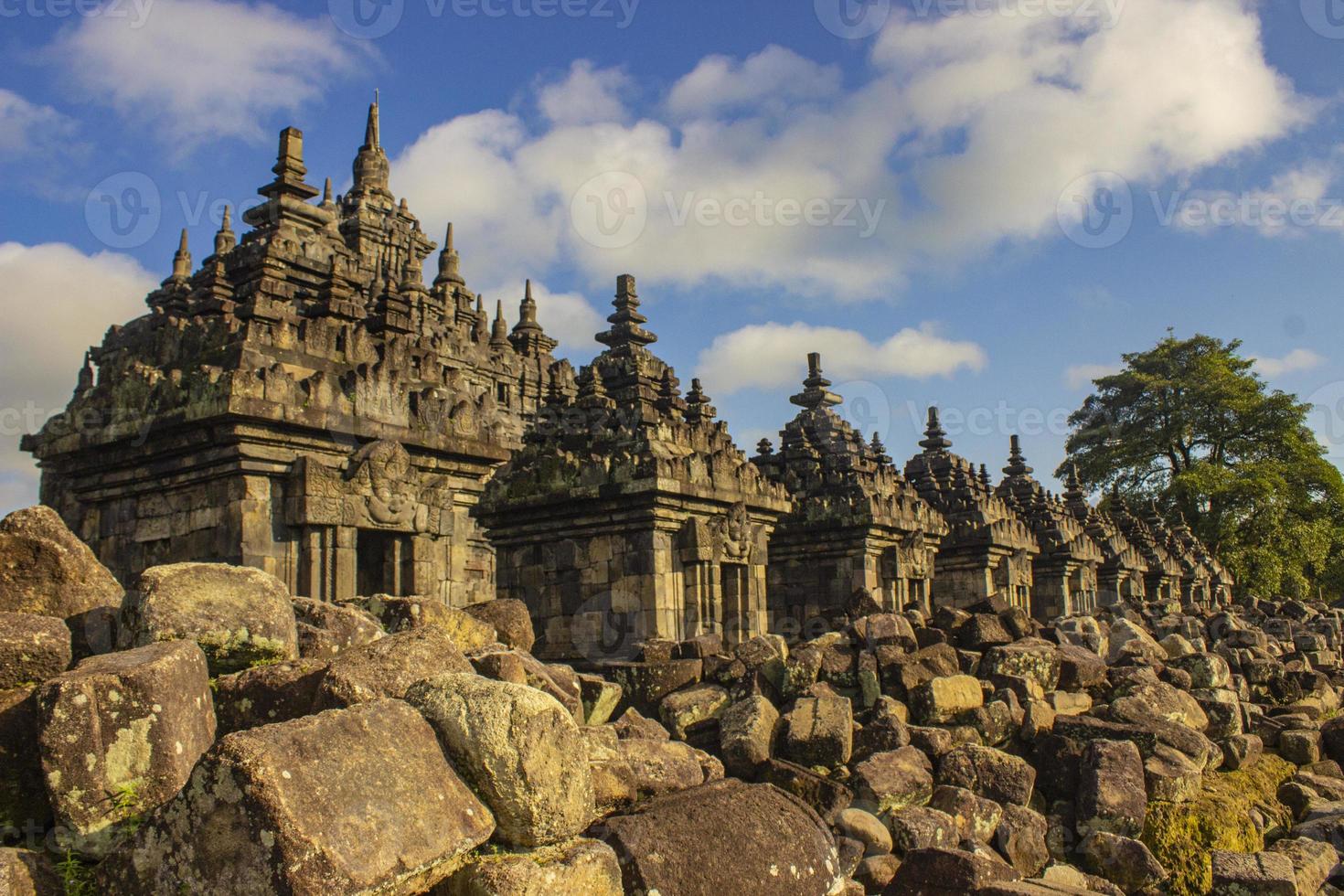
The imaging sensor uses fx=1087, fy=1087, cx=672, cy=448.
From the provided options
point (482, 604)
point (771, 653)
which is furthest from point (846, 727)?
point (482, 604)

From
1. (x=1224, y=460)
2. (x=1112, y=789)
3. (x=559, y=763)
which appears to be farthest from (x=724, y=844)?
(x=1224, y=460)

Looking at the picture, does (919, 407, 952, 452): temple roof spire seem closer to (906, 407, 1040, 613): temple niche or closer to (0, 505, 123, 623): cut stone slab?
(906, 407, 1040, 613): temple niche

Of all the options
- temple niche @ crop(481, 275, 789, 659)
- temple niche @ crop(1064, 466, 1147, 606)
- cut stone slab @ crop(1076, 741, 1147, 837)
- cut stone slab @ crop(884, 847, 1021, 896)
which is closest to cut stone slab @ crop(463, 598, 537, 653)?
cut stone slab @ crop(884, 847, 1021, 896)

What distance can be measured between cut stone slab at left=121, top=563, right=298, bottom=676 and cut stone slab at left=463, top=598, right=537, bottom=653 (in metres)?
2.10

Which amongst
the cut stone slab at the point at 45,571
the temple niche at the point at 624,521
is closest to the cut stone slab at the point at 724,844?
the cut stone slab at the point at 45,571

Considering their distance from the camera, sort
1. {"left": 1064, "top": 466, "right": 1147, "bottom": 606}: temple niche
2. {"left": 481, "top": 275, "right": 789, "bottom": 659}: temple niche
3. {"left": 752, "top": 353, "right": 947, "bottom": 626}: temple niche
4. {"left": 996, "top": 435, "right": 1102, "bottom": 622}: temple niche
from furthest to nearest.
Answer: {"left": 1064, "top": 466, "right": 1147, "bottom": 606}: temple niche, {"left": 996, "top": 435, "right": 1102, "bottom": 622}: temple niche, {"left": 752, "top": 353, "right": 947, "bottom": 626}: temple niche, {"left": 481, "top": 275, "right": 789, "bottom": 659}: temple niche

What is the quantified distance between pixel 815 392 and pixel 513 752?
52.3 feet

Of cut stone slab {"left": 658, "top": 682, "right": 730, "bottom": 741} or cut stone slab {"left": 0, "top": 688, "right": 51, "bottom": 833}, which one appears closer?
cut stone slab {"left": 0, "top": 688, "right": 51, "bottom": 833}

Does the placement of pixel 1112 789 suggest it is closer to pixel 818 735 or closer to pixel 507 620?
pixel 818 735

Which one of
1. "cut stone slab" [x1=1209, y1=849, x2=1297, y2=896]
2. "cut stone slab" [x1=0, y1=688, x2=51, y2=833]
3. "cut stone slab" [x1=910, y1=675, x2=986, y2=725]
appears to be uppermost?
"cut stone slab" [x1=0, y1=688, x2=51, y2=833]

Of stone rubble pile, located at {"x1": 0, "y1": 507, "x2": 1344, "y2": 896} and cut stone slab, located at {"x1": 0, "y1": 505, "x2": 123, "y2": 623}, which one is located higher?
cut stone slab, located at {"x1": 0, "y1": 505, "x2": 123, "y2": 623}

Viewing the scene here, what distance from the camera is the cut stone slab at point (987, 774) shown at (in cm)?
665

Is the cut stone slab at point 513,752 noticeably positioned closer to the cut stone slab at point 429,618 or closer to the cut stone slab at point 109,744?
the cut stone slab at point 109,744

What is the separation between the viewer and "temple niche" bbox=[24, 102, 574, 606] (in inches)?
324
